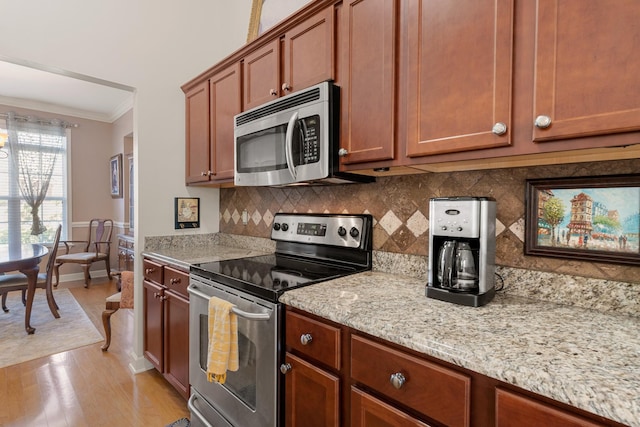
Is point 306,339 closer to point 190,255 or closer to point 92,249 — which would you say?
point 190,255

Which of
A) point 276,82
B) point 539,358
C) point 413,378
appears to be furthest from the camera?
point 276,82

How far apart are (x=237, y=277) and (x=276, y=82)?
1.06m

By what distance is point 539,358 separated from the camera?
2.37 feet

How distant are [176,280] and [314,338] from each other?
1221 mm

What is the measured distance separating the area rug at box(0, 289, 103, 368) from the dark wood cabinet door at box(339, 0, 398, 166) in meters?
3.10

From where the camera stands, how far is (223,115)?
223 cm

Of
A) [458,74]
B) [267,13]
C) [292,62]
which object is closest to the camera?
[458,74]

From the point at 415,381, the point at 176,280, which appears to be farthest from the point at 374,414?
the point at 176,280

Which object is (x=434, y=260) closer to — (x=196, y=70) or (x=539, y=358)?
(x=539, y=358)

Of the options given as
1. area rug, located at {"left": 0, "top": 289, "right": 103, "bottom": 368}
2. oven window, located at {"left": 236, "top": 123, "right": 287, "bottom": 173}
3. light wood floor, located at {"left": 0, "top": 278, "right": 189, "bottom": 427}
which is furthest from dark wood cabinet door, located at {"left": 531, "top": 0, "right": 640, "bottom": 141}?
area rug, located at {"left": 0, "top": 289, "right": 103, "bottom": 368}

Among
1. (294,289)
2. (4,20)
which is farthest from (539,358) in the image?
(4,20)

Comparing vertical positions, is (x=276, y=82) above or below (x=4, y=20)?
below

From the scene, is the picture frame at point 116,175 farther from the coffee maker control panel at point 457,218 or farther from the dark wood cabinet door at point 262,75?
the coffee maker control panel at point 457,218

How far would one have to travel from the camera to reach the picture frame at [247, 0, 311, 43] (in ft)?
7.51
